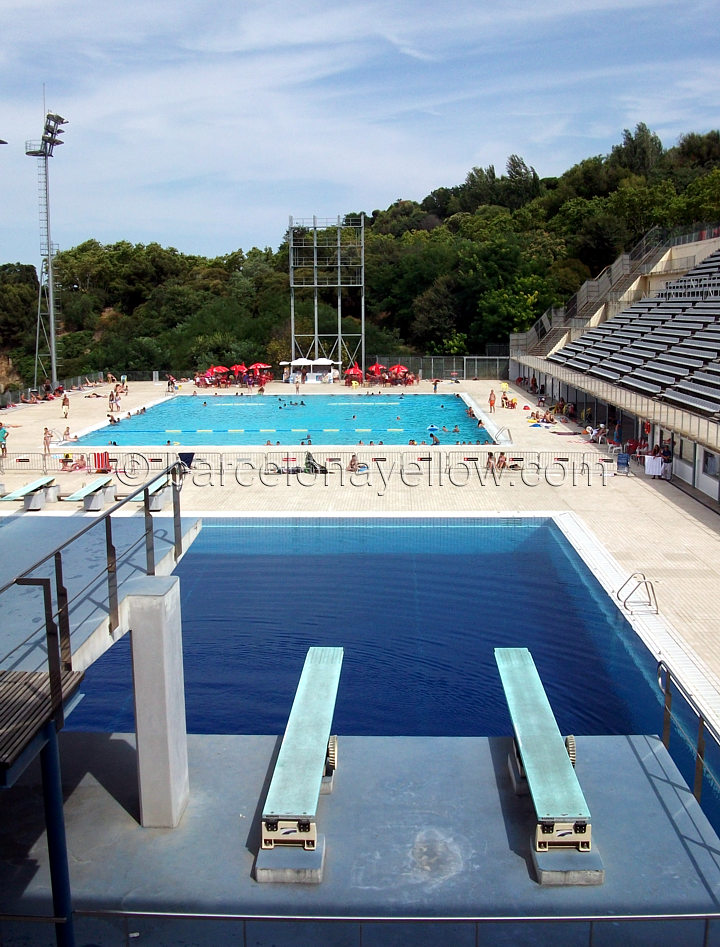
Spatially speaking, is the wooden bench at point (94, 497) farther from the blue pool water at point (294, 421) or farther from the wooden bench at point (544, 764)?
the blue pool water at point (294, 421)

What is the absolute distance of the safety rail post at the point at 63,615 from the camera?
17.5 ft

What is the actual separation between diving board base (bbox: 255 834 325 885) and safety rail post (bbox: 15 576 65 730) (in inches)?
83.3

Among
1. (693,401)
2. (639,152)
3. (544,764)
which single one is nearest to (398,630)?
(544,764)

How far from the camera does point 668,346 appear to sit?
29891 mm

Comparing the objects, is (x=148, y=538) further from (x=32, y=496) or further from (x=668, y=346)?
(x=668, y=346)

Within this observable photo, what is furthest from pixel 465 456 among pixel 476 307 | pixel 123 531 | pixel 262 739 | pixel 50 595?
pixel 476 307

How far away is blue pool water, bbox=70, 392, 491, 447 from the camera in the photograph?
99.6 feet

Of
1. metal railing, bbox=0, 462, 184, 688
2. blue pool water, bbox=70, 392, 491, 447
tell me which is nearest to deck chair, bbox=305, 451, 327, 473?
blue pool water, bbox=70, 392, 491, 447

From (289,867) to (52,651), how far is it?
251 centimetres

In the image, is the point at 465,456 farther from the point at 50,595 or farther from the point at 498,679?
the point at 50,595

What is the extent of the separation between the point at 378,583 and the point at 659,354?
1853 cm

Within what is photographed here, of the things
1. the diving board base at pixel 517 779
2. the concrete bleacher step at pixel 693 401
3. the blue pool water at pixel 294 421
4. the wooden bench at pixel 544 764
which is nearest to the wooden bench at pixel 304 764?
the diving board base at pixel 517 779

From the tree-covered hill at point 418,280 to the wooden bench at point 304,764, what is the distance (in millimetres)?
41771

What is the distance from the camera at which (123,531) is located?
7.13 meters
